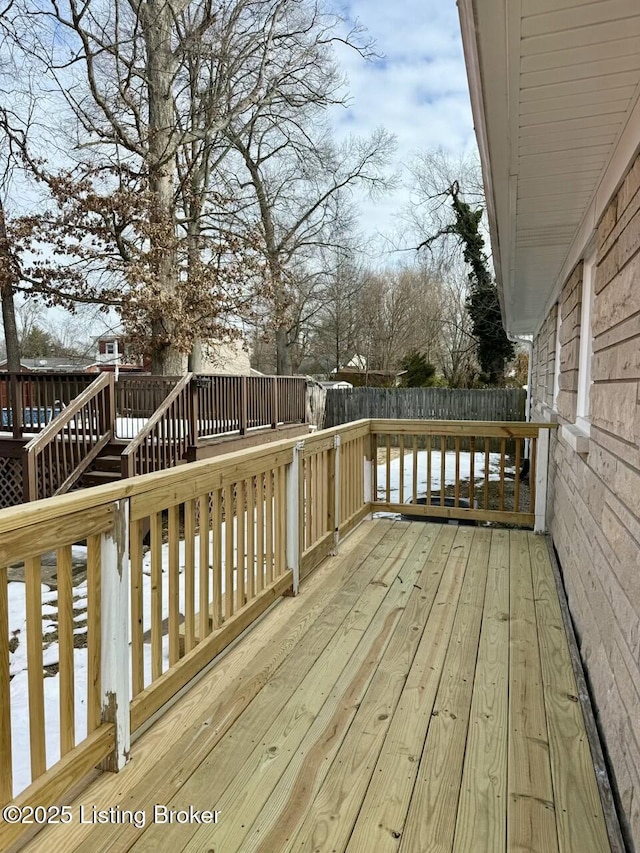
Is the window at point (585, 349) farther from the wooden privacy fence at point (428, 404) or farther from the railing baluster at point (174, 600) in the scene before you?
the wooden privacy fence at point (428, 404)

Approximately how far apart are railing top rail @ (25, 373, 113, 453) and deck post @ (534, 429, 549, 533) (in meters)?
5.27

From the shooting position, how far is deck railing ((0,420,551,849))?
55.5 inches

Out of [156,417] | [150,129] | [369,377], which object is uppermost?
[150,129]

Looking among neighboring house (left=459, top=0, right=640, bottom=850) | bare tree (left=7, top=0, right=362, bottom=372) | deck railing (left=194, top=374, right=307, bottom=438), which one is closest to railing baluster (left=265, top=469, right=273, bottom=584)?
neighboring house (left=459, top=0, right=640, bottom=850)

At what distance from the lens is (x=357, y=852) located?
1.44m

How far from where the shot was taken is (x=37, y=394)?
823cm

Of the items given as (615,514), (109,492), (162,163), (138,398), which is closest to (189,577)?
(109,492)

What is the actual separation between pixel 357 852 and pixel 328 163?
17.4 meters

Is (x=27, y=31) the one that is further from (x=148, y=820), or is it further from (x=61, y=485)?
(x=148, y=820)

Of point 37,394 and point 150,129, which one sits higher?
point 150,129

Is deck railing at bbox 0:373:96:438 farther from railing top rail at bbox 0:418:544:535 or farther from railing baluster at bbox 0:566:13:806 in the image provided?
railing baluster at bbox 0:566:13:806

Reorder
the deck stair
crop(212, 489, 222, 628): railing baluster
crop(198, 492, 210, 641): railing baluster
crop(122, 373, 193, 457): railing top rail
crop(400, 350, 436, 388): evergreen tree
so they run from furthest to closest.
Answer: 1. crop(400, 350, 436, 388): evergreen tree
2. the deck stair
3. crop(122, 373, 193, 457): railing top rail
4. crop(212, 489, 222, 628): railing baluster
5. crop(198, 492, 210, 641): railing baluster

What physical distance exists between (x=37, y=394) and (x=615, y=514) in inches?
321

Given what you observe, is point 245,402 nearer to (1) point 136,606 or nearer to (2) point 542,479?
(2) point 542,479
